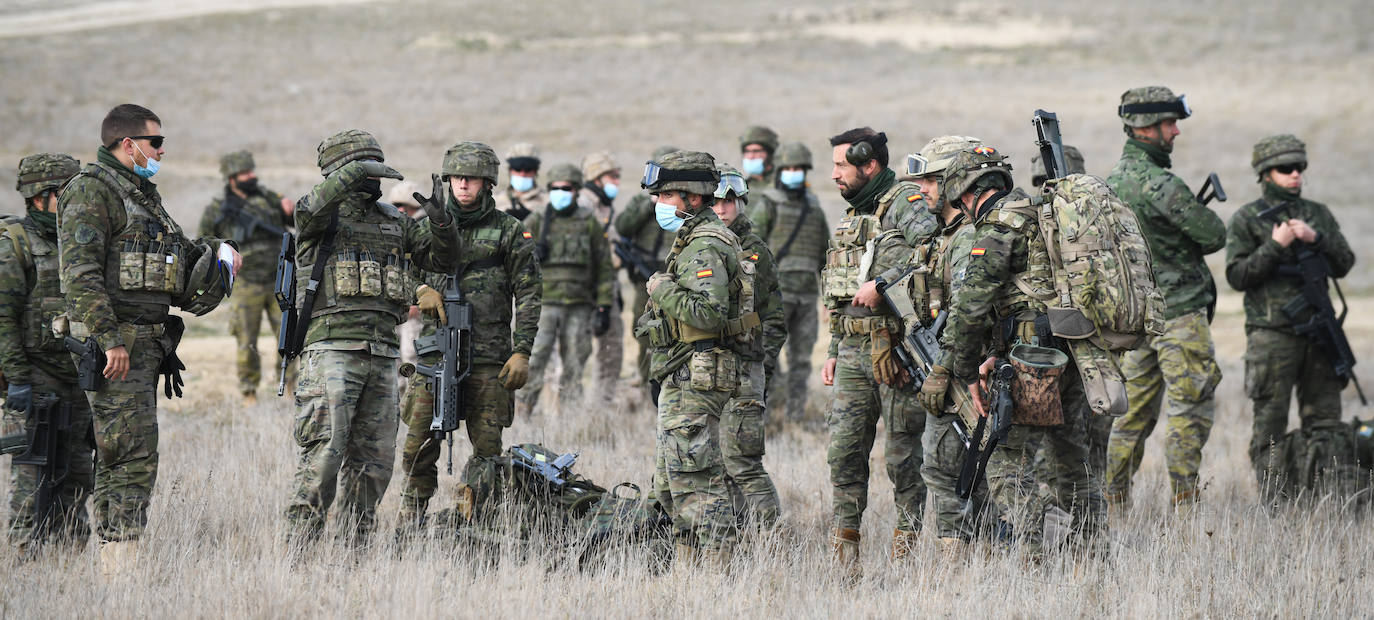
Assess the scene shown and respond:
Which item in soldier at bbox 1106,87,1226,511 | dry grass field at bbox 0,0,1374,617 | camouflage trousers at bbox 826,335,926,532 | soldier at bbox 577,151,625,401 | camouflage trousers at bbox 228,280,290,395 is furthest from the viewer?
camouflage trousers at bbox 228,280,290,395

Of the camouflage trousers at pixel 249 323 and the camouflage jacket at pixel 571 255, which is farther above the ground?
the camouflage jacket at pixel 571 255

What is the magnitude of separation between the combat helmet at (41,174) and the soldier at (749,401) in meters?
3.45

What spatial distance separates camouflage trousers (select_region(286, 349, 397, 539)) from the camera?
597 centimetres

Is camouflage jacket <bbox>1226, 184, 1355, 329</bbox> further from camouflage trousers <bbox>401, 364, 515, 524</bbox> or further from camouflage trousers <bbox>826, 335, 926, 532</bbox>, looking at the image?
camouflage trousers <bbox>401, 364, 515, 524</bbox>

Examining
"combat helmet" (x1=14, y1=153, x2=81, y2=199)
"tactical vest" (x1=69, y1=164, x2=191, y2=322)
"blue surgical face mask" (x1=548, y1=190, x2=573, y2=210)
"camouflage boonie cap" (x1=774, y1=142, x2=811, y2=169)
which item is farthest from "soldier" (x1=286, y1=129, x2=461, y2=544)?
"camouflage boonie cap" (x1=774, y1=142, x2=811, y2=169)

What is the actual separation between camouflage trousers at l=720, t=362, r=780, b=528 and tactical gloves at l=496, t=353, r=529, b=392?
1201mm

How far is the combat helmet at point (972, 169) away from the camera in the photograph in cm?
571

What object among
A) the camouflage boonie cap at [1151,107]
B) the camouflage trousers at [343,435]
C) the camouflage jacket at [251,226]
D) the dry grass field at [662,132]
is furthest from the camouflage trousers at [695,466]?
the camouflage jacket at [251,226]

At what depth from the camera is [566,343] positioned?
10688mm

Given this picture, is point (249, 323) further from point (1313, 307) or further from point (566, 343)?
point (1313, 307)

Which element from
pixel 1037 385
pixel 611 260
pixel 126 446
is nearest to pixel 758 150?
pixel 611 260

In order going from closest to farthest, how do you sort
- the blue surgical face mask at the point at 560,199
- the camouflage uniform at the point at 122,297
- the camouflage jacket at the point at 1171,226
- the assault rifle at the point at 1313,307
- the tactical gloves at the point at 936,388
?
the camouflage uniform at the point at 122,297, the tactical gloves at the point at 936,388, the camouflage jacket at the point at 1171,226, the assault rifle at the point at 1313,307, the blue surgical face mask at the point at 560,199

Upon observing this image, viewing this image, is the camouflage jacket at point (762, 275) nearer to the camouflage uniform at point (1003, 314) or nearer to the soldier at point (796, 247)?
the camouflage uniform at point (1003, 314)

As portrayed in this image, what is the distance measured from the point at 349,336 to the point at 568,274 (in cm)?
448
